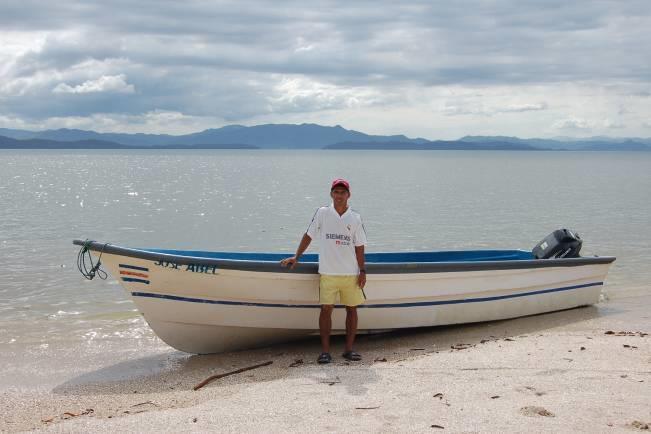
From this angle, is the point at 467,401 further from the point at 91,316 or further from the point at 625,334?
the point at 91,316

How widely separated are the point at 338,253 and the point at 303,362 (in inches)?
53.1

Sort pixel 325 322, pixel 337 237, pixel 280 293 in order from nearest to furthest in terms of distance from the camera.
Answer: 1. pixel 337 237
2. pixel 325 322
3. pixel 280 293

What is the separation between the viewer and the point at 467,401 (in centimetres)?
558

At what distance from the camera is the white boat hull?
7.72 m

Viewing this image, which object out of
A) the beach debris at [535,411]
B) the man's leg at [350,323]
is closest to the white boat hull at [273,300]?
the man's leg at [350,323]

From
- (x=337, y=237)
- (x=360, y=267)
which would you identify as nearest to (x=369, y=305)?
(x=360, y=267)

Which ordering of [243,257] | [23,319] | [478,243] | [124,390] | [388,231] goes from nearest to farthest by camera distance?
[124,390]
[243,257]
[23,319]
[478,243]
[388,231]

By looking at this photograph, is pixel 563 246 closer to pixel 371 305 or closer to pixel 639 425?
pixel 371 305

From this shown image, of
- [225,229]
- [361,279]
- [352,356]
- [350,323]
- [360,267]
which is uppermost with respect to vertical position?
[360,267]

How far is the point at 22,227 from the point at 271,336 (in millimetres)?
18799

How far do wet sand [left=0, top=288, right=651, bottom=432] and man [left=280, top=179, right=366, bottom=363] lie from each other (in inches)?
27.3

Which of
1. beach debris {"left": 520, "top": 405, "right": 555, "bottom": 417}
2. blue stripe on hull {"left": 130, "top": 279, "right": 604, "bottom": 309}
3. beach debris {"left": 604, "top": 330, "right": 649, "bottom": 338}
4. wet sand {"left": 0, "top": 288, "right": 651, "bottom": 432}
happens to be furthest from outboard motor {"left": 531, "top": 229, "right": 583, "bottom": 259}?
beach debris {"left": 520, "top": 405, "right": 555, "bottom": 417}

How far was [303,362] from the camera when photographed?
25.2ft

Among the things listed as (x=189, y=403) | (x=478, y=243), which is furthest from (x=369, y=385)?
(x=478, y=243)
